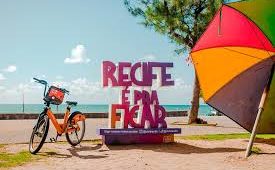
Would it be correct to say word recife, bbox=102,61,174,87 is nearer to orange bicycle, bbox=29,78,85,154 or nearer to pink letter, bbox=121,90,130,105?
pink letter, bbox=121,90,130,105

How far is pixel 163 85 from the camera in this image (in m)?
15.3

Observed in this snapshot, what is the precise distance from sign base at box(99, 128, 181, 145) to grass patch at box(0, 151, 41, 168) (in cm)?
277

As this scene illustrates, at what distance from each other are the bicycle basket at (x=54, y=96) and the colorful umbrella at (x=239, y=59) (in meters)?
4.24

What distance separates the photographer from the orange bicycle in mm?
12352

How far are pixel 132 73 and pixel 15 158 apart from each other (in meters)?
5.24

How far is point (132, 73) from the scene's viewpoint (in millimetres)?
15047

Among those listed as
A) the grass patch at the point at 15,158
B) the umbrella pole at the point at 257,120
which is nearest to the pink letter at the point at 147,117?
the umbrella pole at the point at 257,120

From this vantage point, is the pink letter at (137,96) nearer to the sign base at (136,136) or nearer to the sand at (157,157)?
the sign base at (136,136)

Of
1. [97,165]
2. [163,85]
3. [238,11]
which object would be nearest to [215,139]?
[163,85]

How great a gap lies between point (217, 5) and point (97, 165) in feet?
64.9

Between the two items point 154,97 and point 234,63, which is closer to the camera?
point 234,63

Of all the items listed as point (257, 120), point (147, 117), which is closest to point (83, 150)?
point (147, 117)

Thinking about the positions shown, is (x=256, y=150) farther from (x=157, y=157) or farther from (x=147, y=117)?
(x=147, y=117)

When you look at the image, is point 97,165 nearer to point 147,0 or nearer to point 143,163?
Answer: point 143,163
